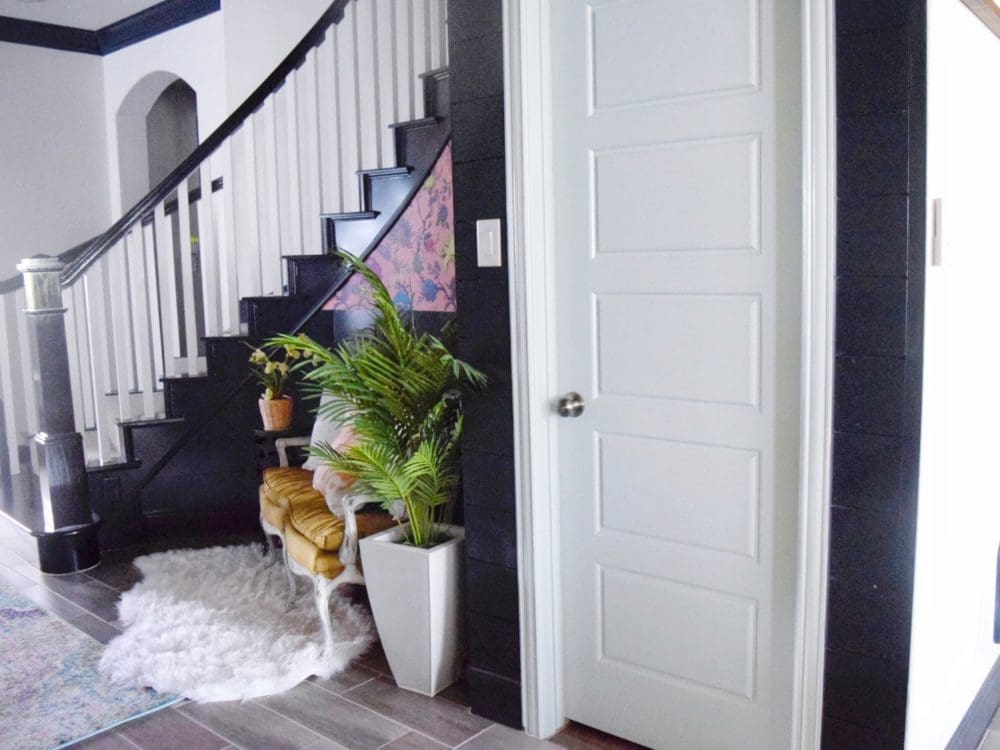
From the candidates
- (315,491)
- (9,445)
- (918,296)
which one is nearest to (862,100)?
(918,296)

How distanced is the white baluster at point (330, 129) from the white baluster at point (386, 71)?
26 cm

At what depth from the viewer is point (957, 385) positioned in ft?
6.71

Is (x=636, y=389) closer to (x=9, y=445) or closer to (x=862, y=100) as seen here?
(x=862, y=100)

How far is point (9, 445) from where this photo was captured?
16.8ft

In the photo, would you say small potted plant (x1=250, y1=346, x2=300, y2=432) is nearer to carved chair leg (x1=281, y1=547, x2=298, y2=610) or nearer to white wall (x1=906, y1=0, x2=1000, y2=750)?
carved chair leg (x1=281, y1=547, x2=298, y2=610)

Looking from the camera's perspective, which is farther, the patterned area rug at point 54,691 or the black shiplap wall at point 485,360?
the patterned area rug at point 54,691

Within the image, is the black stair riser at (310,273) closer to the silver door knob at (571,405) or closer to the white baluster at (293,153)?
the white baluster at (293,153)

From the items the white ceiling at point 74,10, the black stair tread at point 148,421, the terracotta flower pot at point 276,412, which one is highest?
the white ceiling at point 74,10

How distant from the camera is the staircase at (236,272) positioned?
407 centimetres

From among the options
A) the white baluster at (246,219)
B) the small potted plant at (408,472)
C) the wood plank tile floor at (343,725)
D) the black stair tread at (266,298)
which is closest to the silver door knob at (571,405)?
the small potted plant at (408,472)

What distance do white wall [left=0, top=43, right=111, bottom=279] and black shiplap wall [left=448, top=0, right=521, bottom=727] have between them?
15.6ft

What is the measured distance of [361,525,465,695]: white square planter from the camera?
2629mm

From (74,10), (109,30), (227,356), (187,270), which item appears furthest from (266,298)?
(109,30)

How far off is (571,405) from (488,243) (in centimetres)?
48
